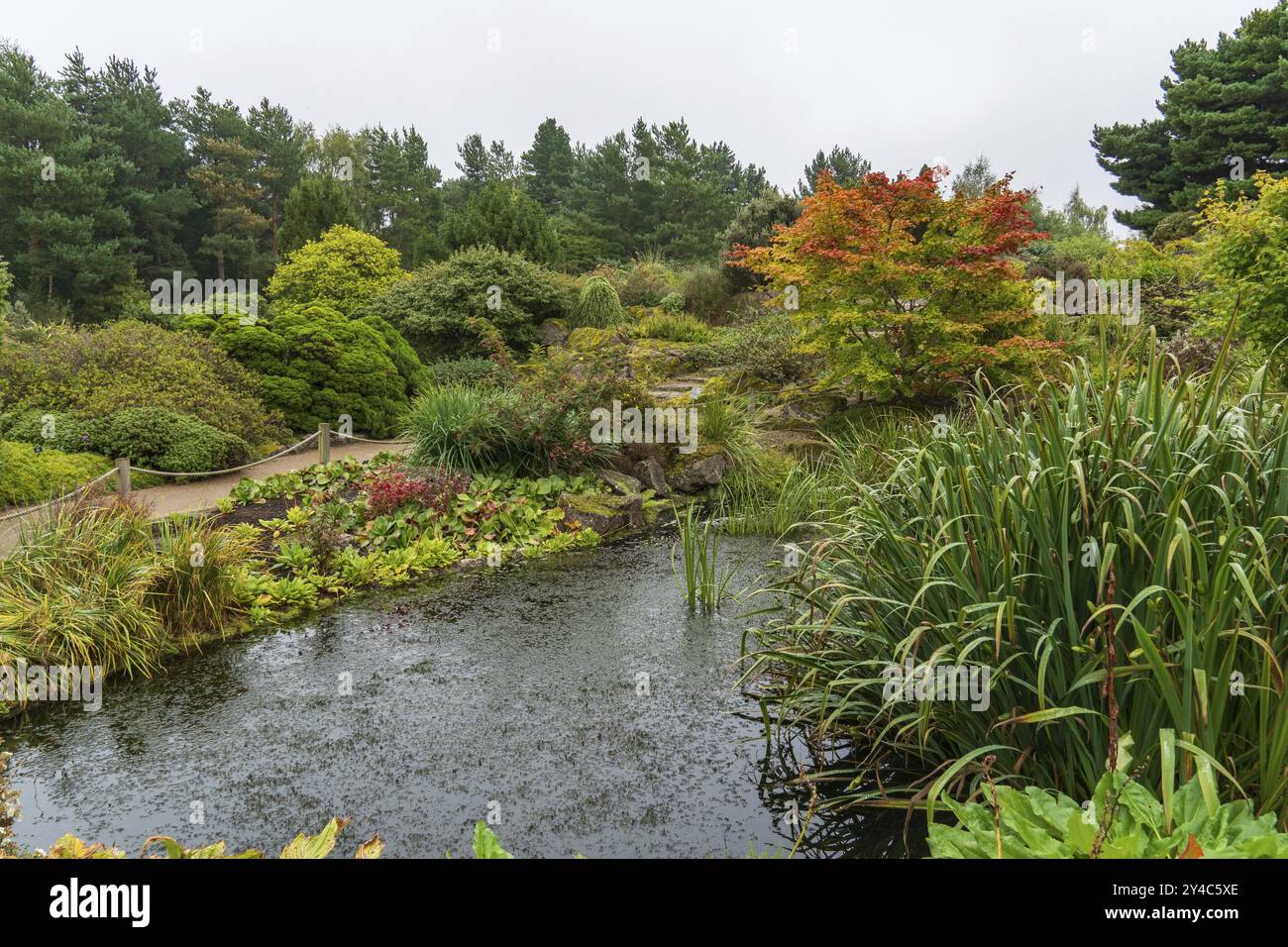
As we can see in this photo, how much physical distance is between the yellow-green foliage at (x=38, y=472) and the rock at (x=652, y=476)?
251 inches

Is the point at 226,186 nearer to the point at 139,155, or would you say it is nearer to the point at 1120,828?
the point at 139,155

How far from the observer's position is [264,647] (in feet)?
18.6

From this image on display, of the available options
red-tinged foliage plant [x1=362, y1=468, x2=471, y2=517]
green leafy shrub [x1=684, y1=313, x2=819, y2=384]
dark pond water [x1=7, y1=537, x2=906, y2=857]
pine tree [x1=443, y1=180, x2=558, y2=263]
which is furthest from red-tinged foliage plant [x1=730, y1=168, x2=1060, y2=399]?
pine tree [x1=443, y1=180, x2=558, y2=263]

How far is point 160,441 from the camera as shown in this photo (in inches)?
394

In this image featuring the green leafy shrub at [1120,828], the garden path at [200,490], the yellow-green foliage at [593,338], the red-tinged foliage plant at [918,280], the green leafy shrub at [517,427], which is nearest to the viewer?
the green leafy shrub at [1120,828]

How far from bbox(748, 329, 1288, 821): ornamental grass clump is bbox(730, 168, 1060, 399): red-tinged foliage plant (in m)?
6.42

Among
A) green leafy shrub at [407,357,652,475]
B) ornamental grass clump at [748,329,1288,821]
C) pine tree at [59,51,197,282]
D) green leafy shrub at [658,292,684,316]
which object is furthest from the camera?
pine tree at [59,51,197,282]

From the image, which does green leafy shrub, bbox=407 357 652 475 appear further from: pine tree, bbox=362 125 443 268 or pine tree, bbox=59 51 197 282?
pine tree, bbox=362 125 443 268

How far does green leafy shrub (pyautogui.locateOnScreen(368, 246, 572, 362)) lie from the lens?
17.3 m

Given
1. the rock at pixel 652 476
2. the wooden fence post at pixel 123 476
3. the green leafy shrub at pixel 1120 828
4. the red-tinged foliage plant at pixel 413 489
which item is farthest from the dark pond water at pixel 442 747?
the rock at pixel 652 476

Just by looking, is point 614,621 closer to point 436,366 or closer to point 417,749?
point 417,749

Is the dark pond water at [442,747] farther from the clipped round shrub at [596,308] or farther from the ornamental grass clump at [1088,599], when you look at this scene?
the clipped round shrub at [596,308]

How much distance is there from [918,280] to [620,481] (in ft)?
14.7

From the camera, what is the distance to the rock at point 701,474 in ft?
34.8
